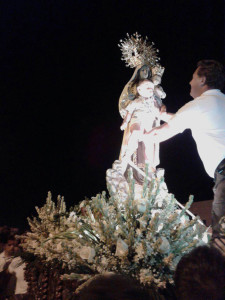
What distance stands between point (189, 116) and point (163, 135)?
307mm

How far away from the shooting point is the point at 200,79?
2.59 metres

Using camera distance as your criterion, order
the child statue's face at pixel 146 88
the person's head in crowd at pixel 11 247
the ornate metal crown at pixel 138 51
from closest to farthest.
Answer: the person's head in crowd at pixel 11 247 → the child statue's face at pixel 146 88 → the ornate metal crown at pixel 138 51

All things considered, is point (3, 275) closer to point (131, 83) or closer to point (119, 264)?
point (119, 264)

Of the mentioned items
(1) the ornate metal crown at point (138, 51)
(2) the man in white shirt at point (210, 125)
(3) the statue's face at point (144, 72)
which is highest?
(1) the ornate metal crown at point (138, 51)

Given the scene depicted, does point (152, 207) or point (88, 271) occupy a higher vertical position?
point (152, 207)

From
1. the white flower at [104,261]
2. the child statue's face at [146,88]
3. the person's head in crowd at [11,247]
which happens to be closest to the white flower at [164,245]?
the white flower at [104,261]

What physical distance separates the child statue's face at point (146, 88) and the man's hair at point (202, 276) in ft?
8.74

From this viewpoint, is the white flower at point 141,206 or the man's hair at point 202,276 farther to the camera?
the white flower at point 141,206

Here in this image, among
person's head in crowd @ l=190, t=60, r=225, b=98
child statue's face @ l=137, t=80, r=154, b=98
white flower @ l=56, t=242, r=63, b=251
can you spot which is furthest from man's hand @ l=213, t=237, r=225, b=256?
child statue's face @ l=137, t=80, r=154, b=98

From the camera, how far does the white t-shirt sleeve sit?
232 centimetres

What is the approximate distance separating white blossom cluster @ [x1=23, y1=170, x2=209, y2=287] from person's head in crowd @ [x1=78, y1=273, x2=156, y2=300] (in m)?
0.69

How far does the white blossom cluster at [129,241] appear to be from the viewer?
1.80 m

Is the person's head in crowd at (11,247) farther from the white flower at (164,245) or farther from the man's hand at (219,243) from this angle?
the man's hand at (219,243)

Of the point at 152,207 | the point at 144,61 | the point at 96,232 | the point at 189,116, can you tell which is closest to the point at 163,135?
the point at 189,116
